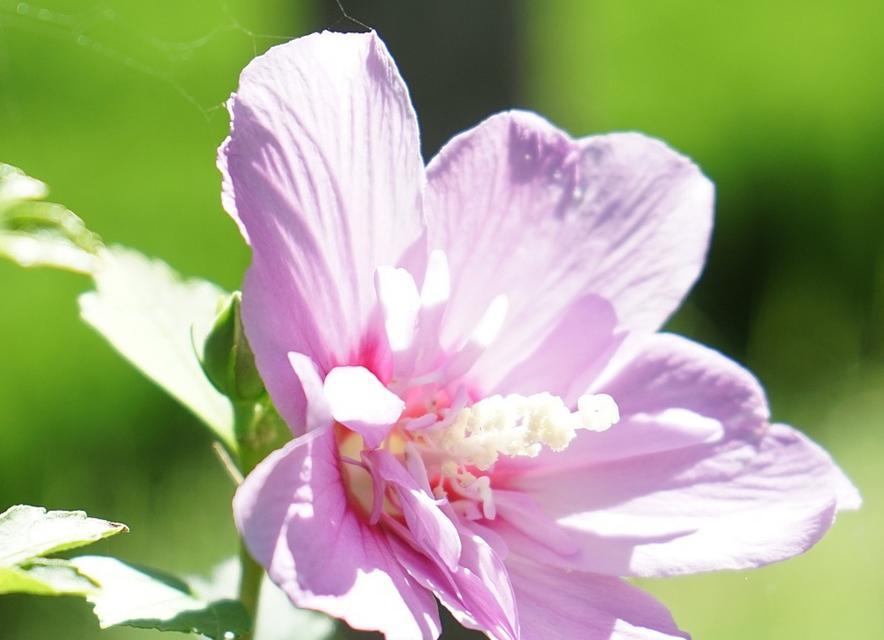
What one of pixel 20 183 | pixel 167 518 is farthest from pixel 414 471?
pixel 167 518

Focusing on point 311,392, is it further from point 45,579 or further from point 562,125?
point 562,125

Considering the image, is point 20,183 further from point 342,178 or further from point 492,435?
point 492,435

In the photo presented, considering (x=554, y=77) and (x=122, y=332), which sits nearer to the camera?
(x=122, y=332)

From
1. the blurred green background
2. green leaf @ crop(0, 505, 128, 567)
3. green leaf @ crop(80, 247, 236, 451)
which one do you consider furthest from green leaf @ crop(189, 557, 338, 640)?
the blurred green background

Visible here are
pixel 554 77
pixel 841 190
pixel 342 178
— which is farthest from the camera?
pixel 841 190

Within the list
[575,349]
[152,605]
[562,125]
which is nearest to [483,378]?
[575,349]

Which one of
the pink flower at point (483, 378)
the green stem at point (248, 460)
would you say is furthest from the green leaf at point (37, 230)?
the green stem at point (248, 460)

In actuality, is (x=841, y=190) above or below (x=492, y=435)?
below

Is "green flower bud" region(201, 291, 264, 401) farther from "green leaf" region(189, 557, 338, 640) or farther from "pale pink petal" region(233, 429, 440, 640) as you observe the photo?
"green leaf" region(189, 557, 338, 640)
